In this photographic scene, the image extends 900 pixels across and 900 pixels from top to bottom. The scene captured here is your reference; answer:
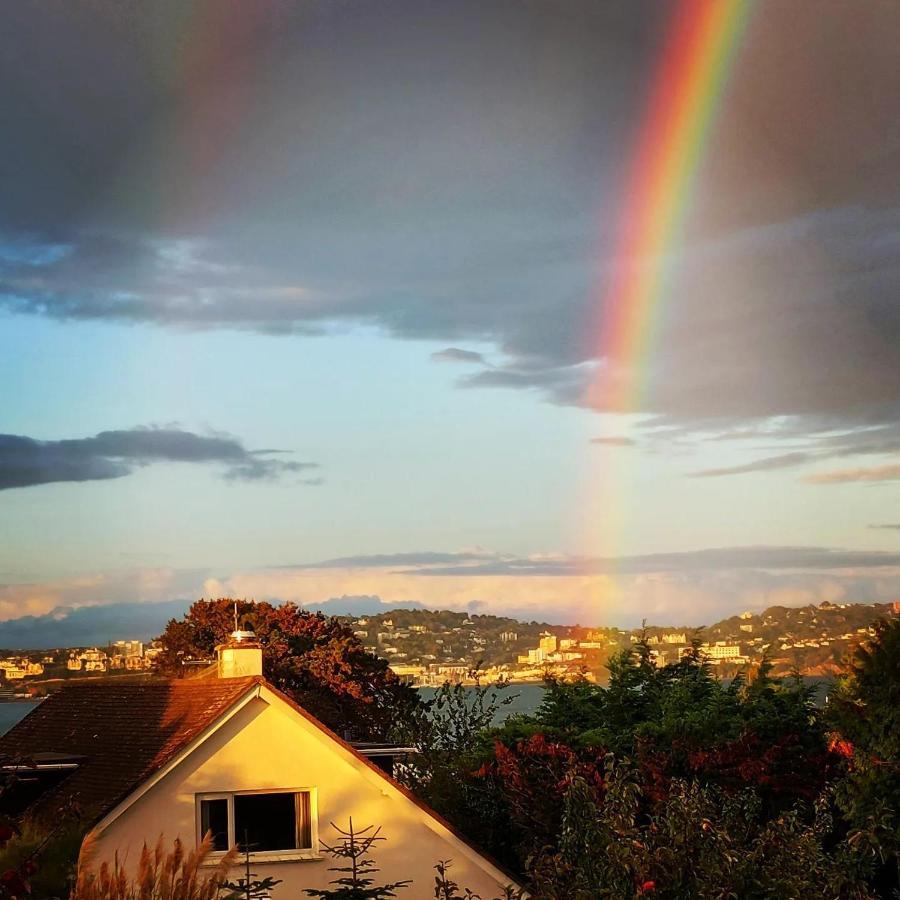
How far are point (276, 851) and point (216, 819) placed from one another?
1217 millimetres

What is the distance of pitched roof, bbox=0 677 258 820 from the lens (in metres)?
20.5

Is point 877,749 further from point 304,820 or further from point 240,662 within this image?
point 240,662

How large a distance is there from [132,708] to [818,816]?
1260 cm

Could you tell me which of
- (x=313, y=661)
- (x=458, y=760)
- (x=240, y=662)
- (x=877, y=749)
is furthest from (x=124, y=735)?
(x=313, y=661)

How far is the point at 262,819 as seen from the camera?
20844 mm

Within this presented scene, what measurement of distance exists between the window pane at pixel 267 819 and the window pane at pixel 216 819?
6.4 inches

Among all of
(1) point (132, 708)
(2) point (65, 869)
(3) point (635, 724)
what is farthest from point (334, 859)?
(2) point (65, 869)

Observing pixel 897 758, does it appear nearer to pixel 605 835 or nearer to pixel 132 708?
pixel 605 835

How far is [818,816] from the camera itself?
53.6 ft

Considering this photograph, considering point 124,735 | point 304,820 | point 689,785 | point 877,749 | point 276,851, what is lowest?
point 276,851

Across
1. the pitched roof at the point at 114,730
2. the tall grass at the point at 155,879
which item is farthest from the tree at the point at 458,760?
the tall grass at the point at 155,879

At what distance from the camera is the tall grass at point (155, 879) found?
27.5ft

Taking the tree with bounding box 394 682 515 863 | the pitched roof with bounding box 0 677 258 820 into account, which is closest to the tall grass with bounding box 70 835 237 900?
the pitched roof with bounding box 0 677 258 820

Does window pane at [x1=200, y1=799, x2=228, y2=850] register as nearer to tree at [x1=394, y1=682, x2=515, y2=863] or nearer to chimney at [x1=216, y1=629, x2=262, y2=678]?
chimney at [x1=216, y1=629, x2=262, y2=678]
